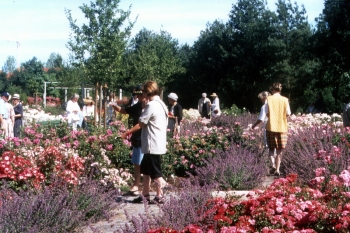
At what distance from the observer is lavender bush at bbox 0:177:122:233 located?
4.54 meters

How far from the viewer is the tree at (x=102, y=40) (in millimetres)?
22078

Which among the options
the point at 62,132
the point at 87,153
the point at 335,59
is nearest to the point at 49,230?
the point at 87,153

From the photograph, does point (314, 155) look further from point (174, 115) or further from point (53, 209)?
point (174, 115)

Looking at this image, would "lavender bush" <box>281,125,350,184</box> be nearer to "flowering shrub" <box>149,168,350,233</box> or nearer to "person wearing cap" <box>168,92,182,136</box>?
"flowering shrub" <box>149,168,350,233</box>

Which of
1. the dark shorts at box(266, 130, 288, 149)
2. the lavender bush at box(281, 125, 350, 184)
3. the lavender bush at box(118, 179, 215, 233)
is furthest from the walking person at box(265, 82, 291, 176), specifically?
the lavender bush at box(118, 179, 215, 233)

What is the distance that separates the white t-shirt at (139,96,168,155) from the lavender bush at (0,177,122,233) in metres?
0.92

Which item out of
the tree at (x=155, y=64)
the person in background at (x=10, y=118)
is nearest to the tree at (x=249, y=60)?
the tree at (x=155, y=64)

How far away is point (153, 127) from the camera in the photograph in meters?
6.39

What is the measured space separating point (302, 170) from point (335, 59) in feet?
88.8

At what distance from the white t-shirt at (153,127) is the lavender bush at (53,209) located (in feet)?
3.00

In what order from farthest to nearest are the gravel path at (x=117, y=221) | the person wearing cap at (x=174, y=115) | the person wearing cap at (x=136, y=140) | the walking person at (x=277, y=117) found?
1. the person wearing cap at (x=174, y=115)
2. the walking person at (x=277, y=117)
3. the person wearing cap at (x=136, y=140)
4. the gravel path at (x=117, y=221)

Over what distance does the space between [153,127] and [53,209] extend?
75.4 inches

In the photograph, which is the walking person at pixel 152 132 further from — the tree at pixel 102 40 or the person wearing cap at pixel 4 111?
the tree at pixel 102 40

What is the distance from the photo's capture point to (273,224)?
3.94 m
